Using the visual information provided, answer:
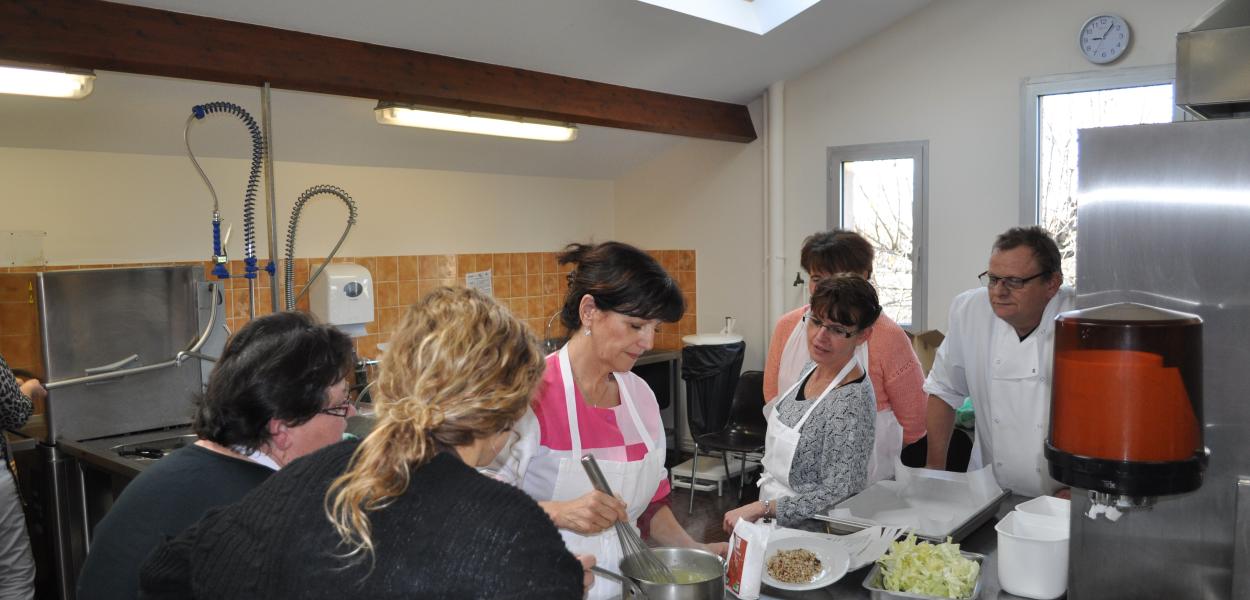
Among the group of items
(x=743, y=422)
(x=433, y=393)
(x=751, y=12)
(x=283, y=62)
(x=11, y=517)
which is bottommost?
(x=743, y=422)

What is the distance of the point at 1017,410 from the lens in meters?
2.49

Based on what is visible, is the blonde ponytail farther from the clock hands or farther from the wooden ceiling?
the clock hands

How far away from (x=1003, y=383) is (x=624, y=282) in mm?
1328

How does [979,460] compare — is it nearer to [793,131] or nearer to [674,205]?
[793,131]

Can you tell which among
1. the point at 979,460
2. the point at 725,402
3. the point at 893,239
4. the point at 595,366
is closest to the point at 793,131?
the point at 893,239

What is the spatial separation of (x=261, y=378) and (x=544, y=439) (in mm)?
546

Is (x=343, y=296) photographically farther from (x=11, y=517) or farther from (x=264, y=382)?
(x=264, y=382)

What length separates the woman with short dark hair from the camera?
54.6 inches

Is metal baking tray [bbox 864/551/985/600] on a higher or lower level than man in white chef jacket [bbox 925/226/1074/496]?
lower

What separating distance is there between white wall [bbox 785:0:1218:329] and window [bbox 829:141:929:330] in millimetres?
58

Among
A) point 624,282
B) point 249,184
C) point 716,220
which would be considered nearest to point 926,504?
point 624,282

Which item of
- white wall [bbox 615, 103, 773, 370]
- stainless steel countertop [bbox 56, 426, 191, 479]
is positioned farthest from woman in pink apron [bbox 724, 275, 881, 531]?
white wall [bbox 615, 103, 773, 370]

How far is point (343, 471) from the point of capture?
39.8 inches

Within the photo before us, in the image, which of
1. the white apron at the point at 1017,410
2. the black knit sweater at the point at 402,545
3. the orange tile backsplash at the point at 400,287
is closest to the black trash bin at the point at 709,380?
the orange tile backsplash at the point at 400,287
